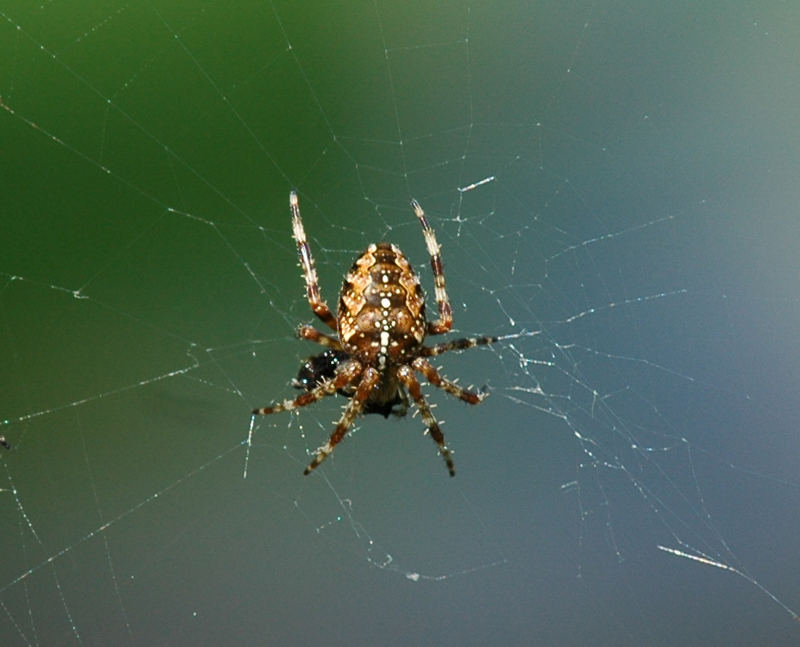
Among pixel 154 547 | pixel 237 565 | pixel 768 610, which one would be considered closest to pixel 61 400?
pixel 154 547

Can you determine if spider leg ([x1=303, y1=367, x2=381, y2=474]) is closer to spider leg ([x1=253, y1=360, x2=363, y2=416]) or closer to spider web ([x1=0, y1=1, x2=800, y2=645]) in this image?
spider leg ([x1=253, y1=360, x2=363, y2=416])

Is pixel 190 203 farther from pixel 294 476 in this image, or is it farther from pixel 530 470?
pixel 530 470

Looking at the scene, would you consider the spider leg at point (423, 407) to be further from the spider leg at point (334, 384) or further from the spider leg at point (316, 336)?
the spider leg at point (316, 336)

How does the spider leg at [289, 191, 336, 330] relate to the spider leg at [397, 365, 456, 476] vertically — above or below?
above

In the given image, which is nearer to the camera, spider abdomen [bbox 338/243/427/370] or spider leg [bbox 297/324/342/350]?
spider abdomen [bbox 338/243/427/370]

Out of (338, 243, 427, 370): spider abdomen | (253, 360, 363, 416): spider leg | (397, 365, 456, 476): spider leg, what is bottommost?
(397, 365, 456, 476): spider leg

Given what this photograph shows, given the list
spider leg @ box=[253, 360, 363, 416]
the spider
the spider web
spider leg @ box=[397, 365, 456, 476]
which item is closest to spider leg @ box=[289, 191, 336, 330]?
the spider

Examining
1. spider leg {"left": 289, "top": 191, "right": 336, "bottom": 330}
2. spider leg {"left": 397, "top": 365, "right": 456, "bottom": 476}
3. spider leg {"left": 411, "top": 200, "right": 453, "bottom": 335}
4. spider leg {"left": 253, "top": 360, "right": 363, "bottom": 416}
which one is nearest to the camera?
spider leg {"left": 289, "top": 191, "right": 336, "bottom": 330}

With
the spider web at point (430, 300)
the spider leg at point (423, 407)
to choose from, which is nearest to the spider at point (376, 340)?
the spider leg at point (423, 407)
